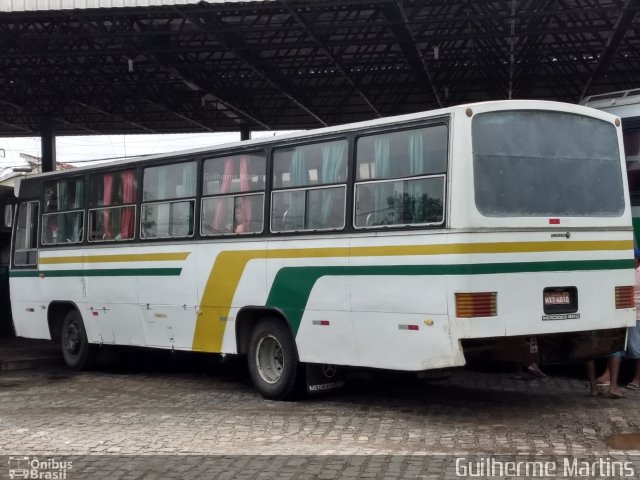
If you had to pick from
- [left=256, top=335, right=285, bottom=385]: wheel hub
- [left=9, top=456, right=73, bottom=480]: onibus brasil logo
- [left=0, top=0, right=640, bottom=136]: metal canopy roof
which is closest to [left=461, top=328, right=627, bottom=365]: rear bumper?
[left=256, top=335, right=285, bottom=385]: wheel hub

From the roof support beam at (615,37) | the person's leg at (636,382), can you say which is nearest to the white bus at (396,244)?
the person's leg at (636,382)

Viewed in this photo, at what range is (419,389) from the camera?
37.2 feet

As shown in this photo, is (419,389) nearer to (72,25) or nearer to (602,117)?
(602,117)

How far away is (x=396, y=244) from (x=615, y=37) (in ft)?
50.5

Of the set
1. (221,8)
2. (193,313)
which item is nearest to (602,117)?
(193,313)

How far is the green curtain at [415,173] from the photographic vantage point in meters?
8.91

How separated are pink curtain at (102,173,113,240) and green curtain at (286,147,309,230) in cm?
386

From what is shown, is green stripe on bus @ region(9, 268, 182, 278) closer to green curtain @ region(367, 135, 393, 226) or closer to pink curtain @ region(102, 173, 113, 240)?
pink curtain @ region(102, 173, 113, 240)

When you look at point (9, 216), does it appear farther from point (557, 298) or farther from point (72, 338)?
point (557, 298)

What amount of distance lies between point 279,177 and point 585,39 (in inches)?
608

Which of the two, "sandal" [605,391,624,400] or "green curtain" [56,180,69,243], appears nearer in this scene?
"sandal" [605,391,624,400]

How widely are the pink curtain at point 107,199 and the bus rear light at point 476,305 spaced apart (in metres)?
6.47

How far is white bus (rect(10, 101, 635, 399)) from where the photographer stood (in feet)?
28.3

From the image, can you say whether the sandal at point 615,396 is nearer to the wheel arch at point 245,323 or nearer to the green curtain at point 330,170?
the green curtain at point 330,170
